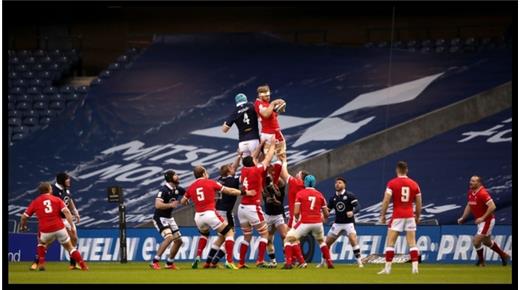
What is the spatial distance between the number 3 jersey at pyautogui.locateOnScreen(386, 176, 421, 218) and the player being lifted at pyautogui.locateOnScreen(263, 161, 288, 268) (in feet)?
10.3

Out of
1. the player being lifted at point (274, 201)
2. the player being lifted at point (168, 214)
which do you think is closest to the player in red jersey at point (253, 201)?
the player being lifted at point (274, 201)

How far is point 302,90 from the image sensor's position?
123ft

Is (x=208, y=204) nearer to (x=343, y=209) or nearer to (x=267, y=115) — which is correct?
(x=267, y=115)

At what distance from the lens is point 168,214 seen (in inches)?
1006

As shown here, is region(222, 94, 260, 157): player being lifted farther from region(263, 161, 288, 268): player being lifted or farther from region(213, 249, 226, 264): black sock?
region(213, 249, 226, 264): black sock

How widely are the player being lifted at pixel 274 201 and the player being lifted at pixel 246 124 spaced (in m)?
0.66

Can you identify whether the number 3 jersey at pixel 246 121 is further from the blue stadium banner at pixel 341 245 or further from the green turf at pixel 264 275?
the blue stadium banner at pixel 341 245

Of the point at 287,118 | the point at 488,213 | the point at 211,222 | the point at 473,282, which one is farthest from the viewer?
the point at 287,118

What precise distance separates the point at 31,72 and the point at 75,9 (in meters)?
2.42

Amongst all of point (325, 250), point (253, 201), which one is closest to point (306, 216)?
point (325, 250)

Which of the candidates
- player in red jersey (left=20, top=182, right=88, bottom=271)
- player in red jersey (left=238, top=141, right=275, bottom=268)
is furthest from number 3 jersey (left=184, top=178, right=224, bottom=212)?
player in red jersey (left=20, top=182, right=88, bottom=271)

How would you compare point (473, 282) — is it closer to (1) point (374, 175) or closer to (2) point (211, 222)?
(2) point (211, 222)

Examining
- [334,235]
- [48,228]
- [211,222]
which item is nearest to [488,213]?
[334,235]

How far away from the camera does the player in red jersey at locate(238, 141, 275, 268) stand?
23406mm
